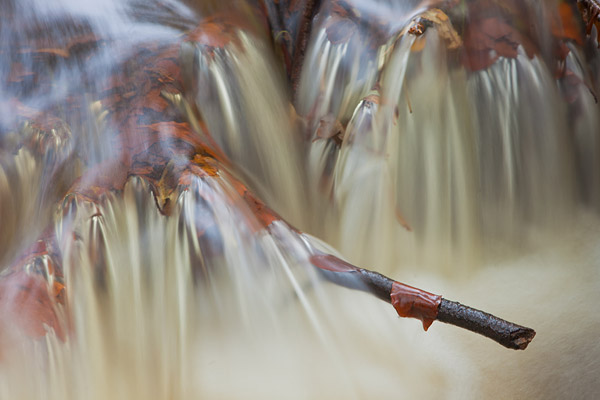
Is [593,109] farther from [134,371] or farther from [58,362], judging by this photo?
[58,362]

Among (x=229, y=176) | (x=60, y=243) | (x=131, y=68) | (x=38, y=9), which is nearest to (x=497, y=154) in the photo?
(x=229, y=176)

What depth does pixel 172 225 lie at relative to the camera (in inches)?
47.9

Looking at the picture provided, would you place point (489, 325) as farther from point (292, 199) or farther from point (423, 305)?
point (292, 199)

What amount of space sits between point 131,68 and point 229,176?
37cm

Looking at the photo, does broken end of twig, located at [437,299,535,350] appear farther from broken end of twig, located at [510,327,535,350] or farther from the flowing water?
the flowing water

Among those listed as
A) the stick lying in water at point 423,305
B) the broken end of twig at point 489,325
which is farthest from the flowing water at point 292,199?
the broken end of twig at point 489,325

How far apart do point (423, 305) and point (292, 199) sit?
0.50 m

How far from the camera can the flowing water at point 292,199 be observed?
1163 mm

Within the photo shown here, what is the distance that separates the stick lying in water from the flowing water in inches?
1.1

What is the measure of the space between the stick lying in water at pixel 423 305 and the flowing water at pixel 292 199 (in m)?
0.03

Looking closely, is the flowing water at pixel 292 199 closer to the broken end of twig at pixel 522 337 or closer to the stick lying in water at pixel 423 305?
the stick lying in water at pixel 423 305

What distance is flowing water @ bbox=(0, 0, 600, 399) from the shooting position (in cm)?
116

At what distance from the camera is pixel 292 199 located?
1.51m

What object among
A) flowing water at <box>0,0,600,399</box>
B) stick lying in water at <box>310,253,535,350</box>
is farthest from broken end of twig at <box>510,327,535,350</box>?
flowing water at <box>0,0,600,399</box>
